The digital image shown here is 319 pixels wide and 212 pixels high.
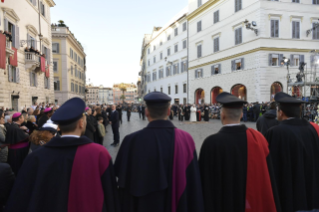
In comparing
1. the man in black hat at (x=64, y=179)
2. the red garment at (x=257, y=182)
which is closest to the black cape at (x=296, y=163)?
the red garment at (x=257, y=182)

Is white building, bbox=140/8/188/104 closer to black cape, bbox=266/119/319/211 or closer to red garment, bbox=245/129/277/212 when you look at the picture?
black cape, bbox=266/119/319/211

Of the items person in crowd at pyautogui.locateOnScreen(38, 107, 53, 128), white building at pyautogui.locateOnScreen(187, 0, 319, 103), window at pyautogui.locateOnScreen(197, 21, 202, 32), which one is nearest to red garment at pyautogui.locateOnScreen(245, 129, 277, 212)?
person in crowd at pyautogui.locateOnScreen(38, 107, 53, 128)

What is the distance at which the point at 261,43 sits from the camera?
74.1 ft

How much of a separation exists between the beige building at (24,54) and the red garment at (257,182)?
1534 cm

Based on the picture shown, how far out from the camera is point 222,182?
245cm

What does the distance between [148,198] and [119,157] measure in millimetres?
514

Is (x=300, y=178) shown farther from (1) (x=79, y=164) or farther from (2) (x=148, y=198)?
(1) (x=79, y=164)

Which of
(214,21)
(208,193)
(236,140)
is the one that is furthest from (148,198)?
(214,21)

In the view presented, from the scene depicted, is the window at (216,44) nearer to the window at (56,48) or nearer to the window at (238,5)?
the window at (238,5)

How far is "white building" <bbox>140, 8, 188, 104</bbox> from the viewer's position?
36.8 metres

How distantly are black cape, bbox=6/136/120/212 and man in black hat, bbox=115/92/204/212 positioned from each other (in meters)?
0.29

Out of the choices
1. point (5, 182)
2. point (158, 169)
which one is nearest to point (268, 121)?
point (158, 169)

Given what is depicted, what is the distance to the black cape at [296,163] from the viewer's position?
2793mm

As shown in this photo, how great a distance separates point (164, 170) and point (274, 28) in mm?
25520
